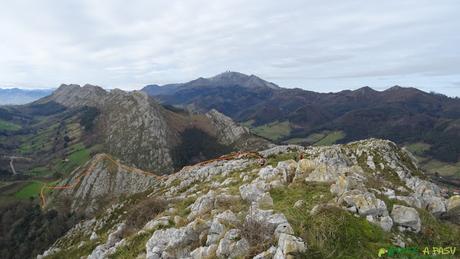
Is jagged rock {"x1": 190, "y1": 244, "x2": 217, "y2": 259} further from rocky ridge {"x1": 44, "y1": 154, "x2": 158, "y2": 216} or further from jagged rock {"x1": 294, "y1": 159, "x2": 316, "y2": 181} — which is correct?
rocky ridge {"x1": 44, "y1": 154, "x2": 158, "y2": 216}

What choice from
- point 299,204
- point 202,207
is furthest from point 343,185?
point 202,207

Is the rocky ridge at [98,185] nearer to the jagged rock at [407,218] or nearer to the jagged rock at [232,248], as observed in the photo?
the jagged rock at [232,248]

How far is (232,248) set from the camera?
23.5m

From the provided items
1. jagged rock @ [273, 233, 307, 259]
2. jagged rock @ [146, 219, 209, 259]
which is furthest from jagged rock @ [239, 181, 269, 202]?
jagged rock @ [273, 233, 307, 259]

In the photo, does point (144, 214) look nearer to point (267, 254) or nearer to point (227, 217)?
point (227, 217)

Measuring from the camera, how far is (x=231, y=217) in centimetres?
2747

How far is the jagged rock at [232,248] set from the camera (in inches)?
917

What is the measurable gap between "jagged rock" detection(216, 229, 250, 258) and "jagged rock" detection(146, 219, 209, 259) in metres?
3.53

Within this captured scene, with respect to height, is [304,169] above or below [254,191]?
above

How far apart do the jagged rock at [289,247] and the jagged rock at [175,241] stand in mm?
7337

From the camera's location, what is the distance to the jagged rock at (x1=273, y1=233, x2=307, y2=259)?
2108 centimetres

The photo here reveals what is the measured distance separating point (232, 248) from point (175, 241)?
17.7 ft

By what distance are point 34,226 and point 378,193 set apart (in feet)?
472

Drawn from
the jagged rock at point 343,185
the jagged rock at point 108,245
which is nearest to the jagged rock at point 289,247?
the jagged rock at point 343,185
